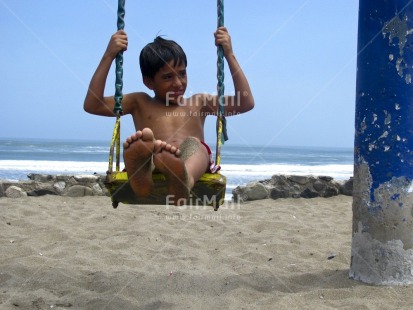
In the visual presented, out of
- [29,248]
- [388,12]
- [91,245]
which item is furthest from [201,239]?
[388,12]

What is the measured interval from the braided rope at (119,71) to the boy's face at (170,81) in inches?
12.3

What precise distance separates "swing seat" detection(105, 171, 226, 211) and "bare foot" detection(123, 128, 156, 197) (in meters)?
0.08

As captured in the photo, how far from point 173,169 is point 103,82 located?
91cm

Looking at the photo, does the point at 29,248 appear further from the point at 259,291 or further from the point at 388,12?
the point at 388,12

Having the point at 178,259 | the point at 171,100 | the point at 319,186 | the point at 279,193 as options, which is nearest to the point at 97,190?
the point at 279,193

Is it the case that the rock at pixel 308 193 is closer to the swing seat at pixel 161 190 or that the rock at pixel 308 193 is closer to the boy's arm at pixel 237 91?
the boy's arm at pixel 237 91

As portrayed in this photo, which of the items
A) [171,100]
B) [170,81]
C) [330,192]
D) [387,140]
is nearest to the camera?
[387,140]

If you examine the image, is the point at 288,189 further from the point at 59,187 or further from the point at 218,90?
the point at 218,90

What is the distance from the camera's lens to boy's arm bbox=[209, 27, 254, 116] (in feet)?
10.3

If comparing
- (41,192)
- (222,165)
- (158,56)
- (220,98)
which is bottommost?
(222,165)

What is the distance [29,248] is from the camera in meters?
4.02

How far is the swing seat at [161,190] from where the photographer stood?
2.63 m

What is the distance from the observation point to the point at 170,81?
315cm

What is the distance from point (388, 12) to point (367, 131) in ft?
2.26
